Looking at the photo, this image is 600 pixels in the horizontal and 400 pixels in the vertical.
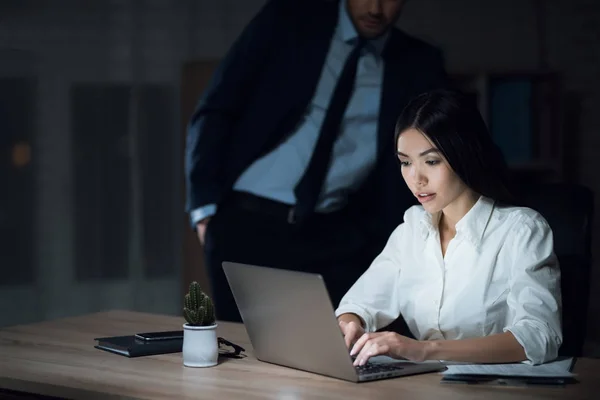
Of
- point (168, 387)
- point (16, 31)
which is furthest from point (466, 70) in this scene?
point (168, 387)

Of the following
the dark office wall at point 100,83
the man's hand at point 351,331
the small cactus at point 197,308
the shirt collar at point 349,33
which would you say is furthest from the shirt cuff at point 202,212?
the small cactus at point 197,308

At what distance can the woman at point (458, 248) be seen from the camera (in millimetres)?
1962

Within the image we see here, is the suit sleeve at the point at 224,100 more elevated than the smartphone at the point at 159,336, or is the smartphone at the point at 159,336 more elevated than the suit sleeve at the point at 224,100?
the suit sleeve at the point at 224,100

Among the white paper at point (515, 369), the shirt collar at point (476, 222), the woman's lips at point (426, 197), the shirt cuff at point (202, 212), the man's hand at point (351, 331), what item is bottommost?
the white paper at point (515, 369)

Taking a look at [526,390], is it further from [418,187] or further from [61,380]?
[61,380]

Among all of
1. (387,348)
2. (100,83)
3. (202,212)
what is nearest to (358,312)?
(387,348)

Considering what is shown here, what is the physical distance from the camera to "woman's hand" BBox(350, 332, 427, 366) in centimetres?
172

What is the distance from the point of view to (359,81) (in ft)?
10.4

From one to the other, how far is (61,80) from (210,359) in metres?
2.28

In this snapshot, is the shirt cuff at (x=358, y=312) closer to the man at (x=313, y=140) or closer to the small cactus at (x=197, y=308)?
the small cactus at (x=197, y=308)

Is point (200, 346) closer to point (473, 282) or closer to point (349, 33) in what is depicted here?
point (473, 282)

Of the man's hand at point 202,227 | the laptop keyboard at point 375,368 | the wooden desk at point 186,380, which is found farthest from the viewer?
the man's hand at point 202,227

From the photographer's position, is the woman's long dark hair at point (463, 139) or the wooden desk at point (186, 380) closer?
the wooden desk at point (186, 380)

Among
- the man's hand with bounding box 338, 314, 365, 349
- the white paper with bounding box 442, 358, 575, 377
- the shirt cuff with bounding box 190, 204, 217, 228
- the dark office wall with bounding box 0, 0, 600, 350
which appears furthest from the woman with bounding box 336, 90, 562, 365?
the dark office wall with bounding box 0, 0, 600, 350
